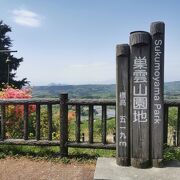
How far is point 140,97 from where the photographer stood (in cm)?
608

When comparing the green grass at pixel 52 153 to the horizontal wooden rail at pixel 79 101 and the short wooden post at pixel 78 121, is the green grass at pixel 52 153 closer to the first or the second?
the short wooden post at pixel 78 121

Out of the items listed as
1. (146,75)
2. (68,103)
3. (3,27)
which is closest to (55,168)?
(68,103)

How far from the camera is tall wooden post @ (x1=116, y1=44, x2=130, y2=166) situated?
614 centimetres

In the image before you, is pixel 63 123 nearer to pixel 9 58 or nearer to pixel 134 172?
pixel 134 172

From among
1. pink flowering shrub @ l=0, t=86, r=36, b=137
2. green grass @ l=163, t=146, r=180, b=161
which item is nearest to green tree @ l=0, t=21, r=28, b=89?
pink flowering shrub @ l=0, t=86, r=36, b=137

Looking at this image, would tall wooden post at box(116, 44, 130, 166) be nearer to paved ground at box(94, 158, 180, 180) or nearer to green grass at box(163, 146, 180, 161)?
paved ground at box(94, 158, 180, 180)

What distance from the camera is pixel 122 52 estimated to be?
20.1ft

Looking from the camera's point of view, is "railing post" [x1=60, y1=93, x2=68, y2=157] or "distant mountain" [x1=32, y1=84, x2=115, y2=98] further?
"distant mountain" [x1=32, y1=84, x2=115, y2=98]

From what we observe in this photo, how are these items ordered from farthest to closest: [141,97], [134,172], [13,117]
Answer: [13,117] → [141,97] → [134,172]

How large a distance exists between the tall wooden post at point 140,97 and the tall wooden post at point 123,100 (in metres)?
0.08

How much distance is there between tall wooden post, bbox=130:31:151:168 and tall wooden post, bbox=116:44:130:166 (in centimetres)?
8

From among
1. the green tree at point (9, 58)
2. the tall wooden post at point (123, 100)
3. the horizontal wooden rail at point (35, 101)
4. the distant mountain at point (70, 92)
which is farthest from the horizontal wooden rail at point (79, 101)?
the green tree at point (9, 58)

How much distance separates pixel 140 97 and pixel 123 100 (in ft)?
0.96

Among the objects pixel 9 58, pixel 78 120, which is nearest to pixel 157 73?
pixel 78 120
